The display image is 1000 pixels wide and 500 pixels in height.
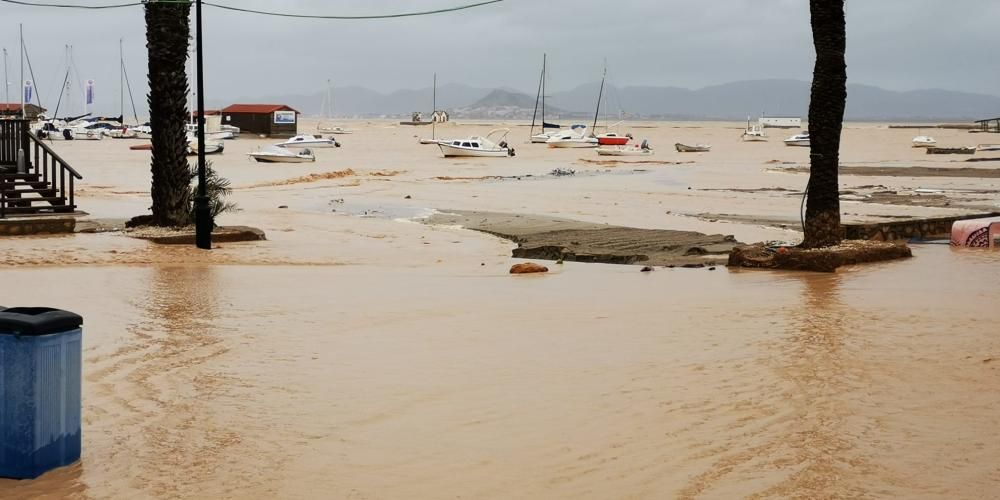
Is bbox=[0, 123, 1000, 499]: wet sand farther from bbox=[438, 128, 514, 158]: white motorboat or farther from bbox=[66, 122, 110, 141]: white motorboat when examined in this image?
bbox=[66, 122, 110, 141]: white motorboat

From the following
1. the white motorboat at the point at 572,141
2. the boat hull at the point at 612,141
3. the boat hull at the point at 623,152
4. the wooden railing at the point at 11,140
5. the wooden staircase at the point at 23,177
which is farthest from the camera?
the white motorboat at the point at 572,141

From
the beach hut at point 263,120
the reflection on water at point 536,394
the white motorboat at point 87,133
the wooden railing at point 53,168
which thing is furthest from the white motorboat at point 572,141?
the reflection on water at point 536,394

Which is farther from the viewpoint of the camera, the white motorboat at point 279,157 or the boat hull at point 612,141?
the boat hull at point 612,141

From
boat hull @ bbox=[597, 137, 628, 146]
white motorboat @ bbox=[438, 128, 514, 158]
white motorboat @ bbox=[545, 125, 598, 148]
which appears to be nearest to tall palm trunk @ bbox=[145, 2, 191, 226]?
white motorboat @ bbox=[438, 128, 514, 158]

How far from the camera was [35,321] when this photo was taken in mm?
6344

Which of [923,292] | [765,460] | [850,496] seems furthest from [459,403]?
[923,292]

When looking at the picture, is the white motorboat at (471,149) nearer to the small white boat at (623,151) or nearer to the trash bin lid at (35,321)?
the small white boat at (623,151)

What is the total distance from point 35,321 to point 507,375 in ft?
14.2

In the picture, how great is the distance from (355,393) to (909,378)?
4.41 meters

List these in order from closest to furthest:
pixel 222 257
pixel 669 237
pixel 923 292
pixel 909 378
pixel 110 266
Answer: pixel 909 378 < pixel 923 292 < pixel 110 266 < pixel 222 257 < pixel 669 237

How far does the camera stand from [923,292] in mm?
15328

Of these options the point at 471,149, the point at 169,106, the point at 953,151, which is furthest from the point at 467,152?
the point at 169,106

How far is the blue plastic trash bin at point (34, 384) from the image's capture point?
6383mm

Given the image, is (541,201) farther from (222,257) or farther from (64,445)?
(64,445)
